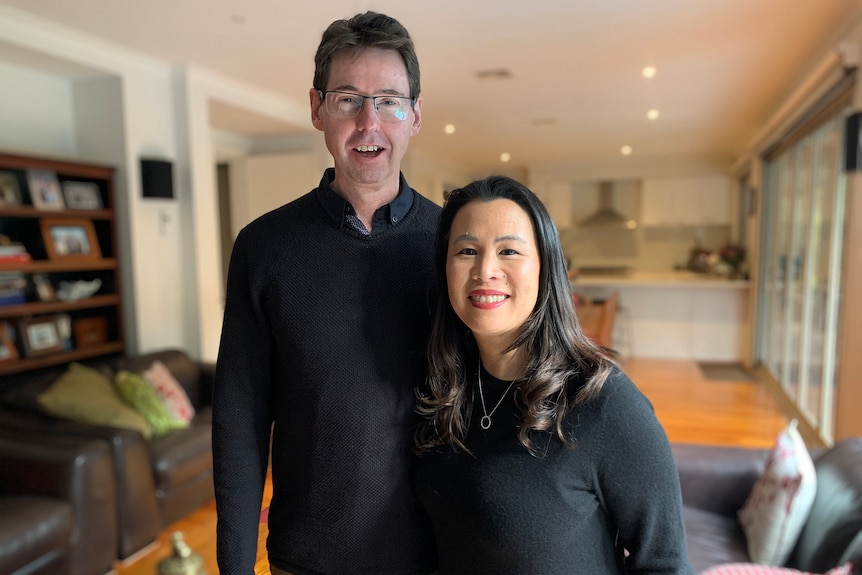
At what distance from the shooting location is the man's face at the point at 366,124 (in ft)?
2.78

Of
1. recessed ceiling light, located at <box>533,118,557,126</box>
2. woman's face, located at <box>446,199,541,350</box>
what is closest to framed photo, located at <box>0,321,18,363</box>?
woman's face, located at <box>446,199,541,350</box>

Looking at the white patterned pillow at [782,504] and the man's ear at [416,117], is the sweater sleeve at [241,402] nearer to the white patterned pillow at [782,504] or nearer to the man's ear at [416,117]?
the man's ear at [416,117]

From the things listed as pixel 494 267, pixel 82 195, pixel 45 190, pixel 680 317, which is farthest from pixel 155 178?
pixel 680 317

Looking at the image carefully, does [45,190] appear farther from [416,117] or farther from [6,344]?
[416,117]

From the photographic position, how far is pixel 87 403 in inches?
106

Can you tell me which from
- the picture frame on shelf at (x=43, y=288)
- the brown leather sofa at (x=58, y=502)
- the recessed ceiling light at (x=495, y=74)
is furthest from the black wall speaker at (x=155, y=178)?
the recessed ceiling light at (x=495, y=74)

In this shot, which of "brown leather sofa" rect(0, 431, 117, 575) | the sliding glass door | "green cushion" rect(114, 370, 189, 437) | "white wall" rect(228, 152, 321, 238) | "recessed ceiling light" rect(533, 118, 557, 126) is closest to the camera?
"white wall" rect(228, 152, 321, 238)

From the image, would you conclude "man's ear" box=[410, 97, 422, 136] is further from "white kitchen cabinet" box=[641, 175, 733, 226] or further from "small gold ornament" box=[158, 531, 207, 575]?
"white kitchen cabinet" box=[641, 175, 733, 226]

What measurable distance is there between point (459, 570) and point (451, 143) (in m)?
5.36

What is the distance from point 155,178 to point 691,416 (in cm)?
430

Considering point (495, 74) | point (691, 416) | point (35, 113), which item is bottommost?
point (691, 416)

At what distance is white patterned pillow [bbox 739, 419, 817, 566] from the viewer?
5.57ft

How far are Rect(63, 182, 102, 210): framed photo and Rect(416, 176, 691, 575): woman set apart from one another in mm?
3256

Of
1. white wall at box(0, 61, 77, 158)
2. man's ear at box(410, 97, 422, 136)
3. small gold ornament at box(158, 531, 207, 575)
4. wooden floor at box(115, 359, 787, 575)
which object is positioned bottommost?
wooden floor at box(115, 359, 787, 575)
